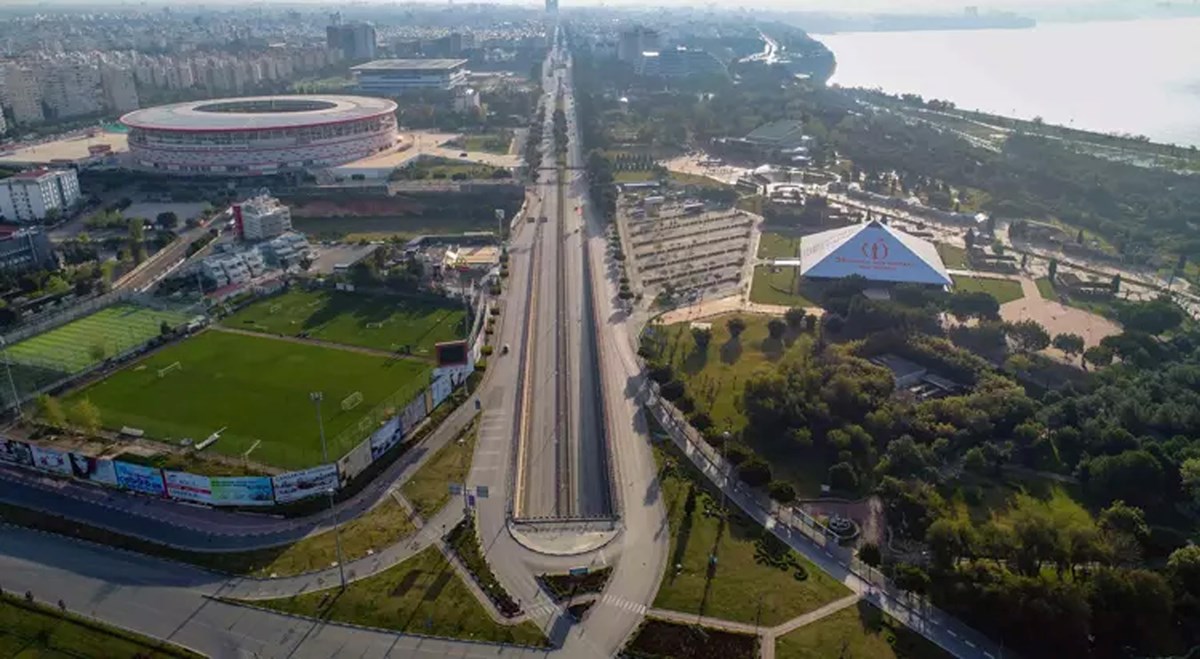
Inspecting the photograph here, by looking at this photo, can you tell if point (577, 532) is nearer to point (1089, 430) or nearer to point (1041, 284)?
point (1089, 430)

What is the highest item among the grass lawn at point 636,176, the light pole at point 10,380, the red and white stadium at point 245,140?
the red and white stadium at point 245,140

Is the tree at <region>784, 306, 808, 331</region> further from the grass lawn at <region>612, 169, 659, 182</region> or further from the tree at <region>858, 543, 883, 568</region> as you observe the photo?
the grass lawn at <region>612, 169, 659, 182</region>

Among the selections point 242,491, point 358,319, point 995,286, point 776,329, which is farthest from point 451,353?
point 995,286

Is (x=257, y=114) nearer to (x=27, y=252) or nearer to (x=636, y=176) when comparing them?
(x=27, y=252)

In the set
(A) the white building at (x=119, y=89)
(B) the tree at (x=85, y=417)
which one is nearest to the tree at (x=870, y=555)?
(B) the tree at (x=85, y=417)

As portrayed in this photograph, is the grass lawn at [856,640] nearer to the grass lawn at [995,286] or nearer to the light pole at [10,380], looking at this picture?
A: the light pole at [10,380]

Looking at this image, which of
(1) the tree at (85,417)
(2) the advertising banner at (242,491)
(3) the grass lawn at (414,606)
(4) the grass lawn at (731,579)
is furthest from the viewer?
(1) the tree at (85,417)
